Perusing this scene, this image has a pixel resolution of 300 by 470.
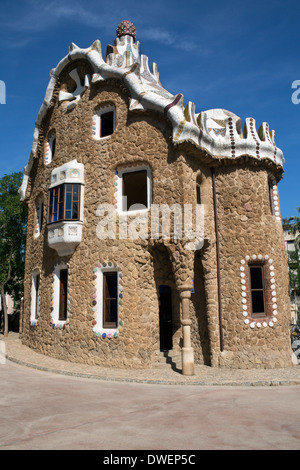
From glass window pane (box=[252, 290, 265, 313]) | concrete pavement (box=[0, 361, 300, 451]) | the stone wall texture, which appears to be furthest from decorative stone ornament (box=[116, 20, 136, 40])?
concrete pavement (box=[0, 361, 300, 451])

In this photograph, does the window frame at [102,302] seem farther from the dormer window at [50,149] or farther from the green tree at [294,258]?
the green tree at [294,258]

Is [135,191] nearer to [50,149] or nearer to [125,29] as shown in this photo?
[50,149]

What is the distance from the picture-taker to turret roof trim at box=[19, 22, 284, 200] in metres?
11.9

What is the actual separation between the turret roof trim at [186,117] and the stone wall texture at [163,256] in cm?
35

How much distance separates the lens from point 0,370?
11297 millimetres

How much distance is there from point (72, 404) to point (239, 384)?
171 inches

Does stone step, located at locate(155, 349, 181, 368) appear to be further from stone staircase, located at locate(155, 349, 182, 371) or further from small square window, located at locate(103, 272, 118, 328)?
small square window, located at locate(103, 272, 118, 328)

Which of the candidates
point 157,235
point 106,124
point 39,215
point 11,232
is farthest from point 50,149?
point 11,232

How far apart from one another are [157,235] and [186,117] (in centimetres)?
391

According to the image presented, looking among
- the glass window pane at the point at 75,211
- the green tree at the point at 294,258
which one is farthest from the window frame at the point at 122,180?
the green tree at the point at 294,258

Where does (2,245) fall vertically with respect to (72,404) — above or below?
above

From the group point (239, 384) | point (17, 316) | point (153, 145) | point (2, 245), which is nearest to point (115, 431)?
point (239, 384)

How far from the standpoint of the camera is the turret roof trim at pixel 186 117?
1188 centimetres
